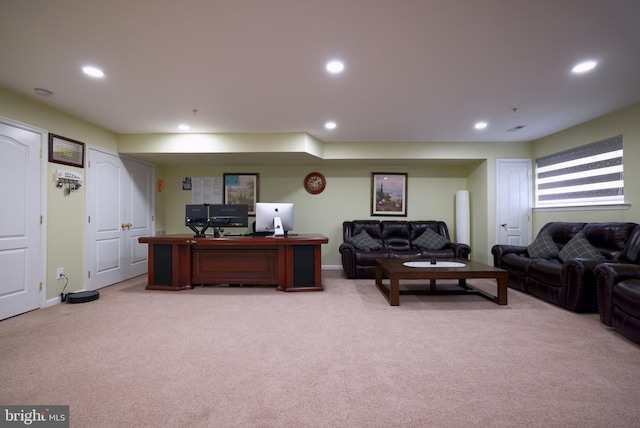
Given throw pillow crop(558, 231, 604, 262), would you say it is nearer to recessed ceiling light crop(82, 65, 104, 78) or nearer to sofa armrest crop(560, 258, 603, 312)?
sofa armrest crop(560, 258, 603, 312)

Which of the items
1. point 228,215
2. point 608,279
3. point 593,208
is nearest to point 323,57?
point 228,215

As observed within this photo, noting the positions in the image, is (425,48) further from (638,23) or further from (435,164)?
(435,164)

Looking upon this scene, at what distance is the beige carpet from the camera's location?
1654mm

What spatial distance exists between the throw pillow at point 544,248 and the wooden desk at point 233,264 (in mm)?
3077

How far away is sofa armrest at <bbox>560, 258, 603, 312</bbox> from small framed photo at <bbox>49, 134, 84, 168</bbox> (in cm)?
635

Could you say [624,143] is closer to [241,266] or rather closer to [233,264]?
[241,266]

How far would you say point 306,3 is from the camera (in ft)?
6.38

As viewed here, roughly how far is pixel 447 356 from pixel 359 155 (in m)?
3.99

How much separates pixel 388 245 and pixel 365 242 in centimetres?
56

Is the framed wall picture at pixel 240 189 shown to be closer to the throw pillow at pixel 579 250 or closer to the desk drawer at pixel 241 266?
the desk drawer at pixel 241 266

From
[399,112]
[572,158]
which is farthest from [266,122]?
[572,158]

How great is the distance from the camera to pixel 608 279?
281cm

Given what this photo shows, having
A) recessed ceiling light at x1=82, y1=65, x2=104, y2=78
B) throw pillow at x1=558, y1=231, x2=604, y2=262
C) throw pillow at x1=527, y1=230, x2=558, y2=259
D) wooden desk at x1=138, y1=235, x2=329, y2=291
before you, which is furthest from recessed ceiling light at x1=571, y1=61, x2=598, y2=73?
recessed ceiling light at x1=82, y1=65, x2=104, y2=78

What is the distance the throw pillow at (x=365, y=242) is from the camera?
550 cm
